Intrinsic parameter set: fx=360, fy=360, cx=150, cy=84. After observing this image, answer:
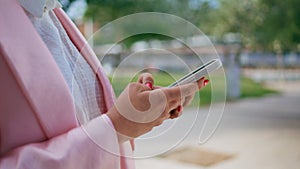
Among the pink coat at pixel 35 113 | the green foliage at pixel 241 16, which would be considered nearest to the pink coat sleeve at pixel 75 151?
the pink coat at pixel 35 113

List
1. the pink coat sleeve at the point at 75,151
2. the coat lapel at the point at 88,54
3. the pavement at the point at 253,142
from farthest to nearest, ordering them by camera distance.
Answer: the pavement at the point at 253,142 < the coat lapel at the point at 88,54 < the pink coat sleeve at the point at 75,151

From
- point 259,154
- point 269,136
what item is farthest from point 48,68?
point 269,136

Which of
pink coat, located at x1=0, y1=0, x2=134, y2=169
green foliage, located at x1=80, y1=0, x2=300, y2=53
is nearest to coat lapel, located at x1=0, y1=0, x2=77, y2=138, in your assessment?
pink coat, located at x1=0, y1=0, x2=134, y2=169

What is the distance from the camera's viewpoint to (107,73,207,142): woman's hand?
27cm

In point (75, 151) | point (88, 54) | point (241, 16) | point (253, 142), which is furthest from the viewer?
point (241, 16)

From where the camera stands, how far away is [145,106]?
0.90 ft

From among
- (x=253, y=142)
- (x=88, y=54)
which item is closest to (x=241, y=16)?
(x=253, y=142)

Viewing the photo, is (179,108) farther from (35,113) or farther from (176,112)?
(35,113)

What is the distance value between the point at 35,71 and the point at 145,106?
0.28ft

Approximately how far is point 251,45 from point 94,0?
8.48 feet

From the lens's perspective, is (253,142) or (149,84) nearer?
(149,84)

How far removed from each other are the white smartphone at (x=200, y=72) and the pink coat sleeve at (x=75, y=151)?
0.22ft

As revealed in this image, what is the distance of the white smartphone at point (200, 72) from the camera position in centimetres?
28

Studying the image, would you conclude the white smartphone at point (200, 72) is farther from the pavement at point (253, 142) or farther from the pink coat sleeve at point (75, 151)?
the pavement at point (253, 142)
